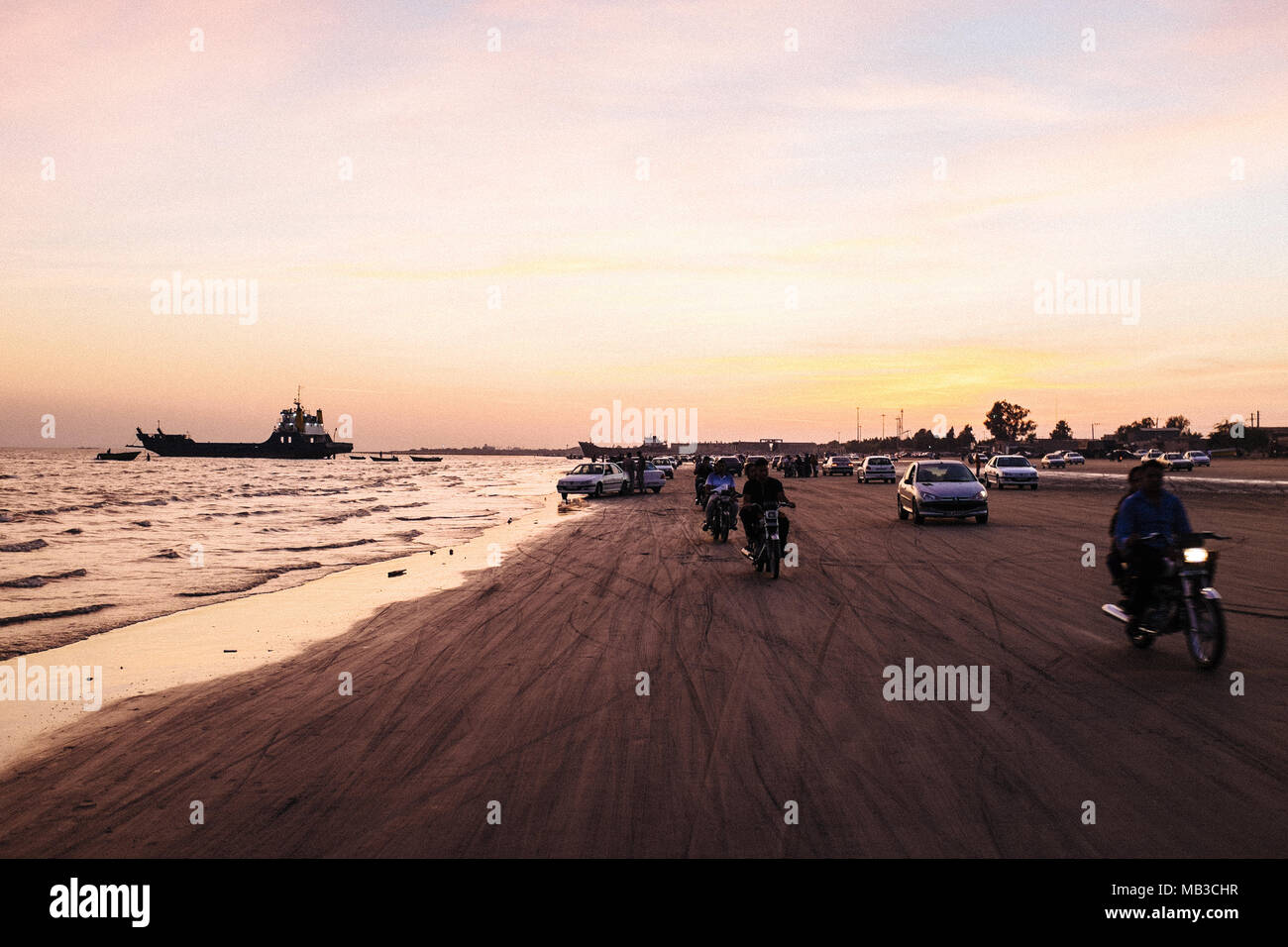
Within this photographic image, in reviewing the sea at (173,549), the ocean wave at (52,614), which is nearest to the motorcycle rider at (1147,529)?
the sea at (173,549)

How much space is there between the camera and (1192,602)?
770 cm

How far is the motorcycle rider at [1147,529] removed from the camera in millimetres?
8070

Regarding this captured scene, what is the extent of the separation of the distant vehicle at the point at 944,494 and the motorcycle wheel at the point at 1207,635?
16.4 m

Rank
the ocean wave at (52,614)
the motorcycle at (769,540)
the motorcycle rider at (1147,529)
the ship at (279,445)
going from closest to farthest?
the motorcycle rider at (1147,529) < the ocean wave at (52,614) < the motorcycle at (769,540) < the ship at (279,445)

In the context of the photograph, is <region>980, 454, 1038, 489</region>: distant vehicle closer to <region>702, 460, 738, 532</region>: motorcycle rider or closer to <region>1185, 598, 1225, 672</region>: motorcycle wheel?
<region>702, 460, 738, 532</region>: motorcycle rider

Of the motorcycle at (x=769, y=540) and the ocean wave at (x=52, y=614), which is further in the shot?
the motorcycle at (x=769, y=540)

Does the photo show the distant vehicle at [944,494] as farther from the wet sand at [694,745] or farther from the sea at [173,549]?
the sea at [173,549]

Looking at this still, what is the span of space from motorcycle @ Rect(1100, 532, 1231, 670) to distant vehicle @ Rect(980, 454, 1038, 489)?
1510 inches

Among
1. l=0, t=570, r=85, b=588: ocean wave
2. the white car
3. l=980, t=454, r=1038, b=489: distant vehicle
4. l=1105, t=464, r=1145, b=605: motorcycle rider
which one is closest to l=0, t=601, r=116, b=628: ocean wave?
l=0, t=570, r=85, b=588: ocean wave

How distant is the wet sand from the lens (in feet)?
13.9

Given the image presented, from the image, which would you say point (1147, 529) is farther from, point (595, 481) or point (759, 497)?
point (595, 481)

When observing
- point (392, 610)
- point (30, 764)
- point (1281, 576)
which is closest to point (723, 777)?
point (30, 764)

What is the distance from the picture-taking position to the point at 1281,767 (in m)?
5.03
